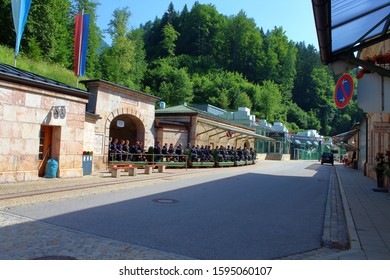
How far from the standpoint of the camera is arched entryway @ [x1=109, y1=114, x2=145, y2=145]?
2356cm

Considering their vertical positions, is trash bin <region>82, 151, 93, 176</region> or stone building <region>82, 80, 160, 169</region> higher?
stone building <region>82, 80, 160, 169</region>

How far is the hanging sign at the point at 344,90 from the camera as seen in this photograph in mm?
8722

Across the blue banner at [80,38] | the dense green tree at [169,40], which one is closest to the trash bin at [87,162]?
the blue banner at [80,38]

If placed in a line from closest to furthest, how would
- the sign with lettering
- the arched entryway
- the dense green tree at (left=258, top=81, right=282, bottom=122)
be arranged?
the sign with lettering → the arched entryway → the dense green tree at (left=258, top=81, right=282, bottom=122)

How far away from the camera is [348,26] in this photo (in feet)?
25.1

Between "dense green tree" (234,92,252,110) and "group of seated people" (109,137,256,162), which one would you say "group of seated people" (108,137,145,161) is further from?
"dense green tree" (234,92,252,110)

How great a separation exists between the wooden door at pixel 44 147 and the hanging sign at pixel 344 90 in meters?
11.0

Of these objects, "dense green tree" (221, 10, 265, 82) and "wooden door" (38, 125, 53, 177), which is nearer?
"wooden door" (38, 125, 53, 177)

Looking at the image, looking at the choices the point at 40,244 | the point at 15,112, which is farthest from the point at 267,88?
the point at 40,244

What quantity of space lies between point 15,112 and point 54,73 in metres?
24.9

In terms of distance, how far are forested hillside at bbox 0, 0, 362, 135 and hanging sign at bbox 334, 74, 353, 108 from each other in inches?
1832

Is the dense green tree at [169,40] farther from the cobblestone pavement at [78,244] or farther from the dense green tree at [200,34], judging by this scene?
the cobblestone pavement at [78,244]

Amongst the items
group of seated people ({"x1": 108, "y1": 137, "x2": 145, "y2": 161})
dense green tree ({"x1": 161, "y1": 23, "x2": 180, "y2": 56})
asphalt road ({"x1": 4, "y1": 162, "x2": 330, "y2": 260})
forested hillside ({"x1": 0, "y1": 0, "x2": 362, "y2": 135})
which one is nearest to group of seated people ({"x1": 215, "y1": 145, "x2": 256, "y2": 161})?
group of seated people ({"x1": 108, "y1": 137, "x2": 145, "y2": 161})

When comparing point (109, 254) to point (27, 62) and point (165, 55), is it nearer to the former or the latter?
point (27, 62)
